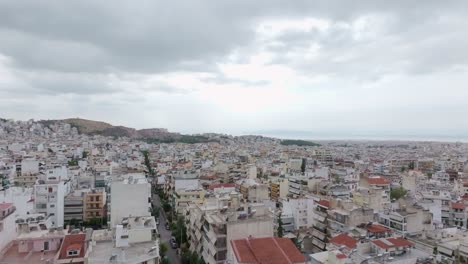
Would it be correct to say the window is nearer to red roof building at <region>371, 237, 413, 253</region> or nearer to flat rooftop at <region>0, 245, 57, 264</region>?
flat rooftop at <region>0, 245, 57, 264</region>

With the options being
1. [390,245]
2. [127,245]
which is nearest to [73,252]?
[127,245]

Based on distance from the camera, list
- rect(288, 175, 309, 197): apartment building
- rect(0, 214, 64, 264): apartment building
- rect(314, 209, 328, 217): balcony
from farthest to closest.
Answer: rect(288, 175, 309, 197): apartment building, rect(314, 209, 328, 217): balcony, rect(0, 214, 64, 264): apartment building

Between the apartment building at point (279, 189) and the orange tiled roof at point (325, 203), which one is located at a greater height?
the orange tiled roof at point (325, 203)

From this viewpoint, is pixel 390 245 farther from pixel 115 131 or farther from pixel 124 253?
pixel 115 131

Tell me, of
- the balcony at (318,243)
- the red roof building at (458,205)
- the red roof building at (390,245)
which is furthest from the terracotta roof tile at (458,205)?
the red roof building at (390,245)

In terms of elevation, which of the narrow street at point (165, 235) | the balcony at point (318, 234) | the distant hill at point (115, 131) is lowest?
the narrow street at point (165, 235)

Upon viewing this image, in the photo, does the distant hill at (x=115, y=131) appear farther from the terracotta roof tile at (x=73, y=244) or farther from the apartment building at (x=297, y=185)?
the terracotta roof tile at (x=73, y=244)

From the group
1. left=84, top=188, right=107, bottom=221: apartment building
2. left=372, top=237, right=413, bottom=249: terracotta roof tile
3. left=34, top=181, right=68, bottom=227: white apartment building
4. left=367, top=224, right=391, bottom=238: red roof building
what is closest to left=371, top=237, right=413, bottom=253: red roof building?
left=372, top=237, right=413, bottom=249: terracotta roof tile

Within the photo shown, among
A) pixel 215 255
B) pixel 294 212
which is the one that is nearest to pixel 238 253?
pixel 215 255
